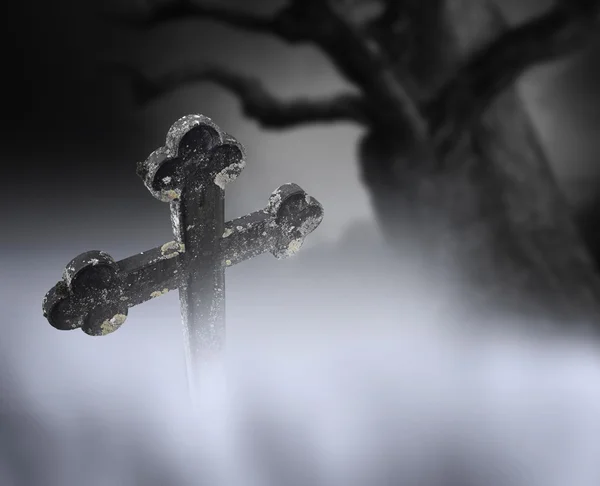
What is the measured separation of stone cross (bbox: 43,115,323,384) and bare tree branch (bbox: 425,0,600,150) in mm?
1382

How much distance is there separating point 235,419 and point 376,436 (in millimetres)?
506

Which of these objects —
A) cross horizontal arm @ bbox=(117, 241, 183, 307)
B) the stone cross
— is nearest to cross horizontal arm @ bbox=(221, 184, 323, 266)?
the stone cross

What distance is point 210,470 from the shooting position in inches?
78.2

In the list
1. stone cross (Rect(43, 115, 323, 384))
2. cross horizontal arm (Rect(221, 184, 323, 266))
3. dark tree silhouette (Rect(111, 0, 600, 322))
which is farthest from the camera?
dark tree silhouette (Rect(111, 0, 600, 322))

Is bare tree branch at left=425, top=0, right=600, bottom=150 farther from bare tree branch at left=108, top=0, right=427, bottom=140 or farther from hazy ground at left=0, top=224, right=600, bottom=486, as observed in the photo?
hazy ground at left=0, top=224, right=600, bottom=486

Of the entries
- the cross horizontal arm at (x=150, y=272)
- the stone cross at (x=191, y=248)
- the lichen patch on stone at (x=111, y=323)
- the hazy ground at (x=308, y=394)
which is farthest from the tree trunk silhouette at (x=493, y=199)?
the lichen patch on stone at (x=111, y=323)

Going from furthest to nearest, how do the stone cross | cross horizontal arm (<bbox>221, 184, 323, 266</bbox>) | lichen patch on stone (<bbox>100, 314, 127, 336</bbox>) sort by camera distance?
cross horizontal arm (<bbox>221, 184, 323, 266</bbox>), lichen patch on stone (<bbox>100, 314, 127, 336</bbox>), the stone cross

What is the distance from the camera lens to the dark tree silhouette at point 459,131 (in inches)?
108

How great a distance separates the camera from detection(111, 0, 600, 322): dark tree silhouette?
2754 mm

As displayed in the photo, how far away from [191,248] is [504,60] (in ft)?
Result: 6.01

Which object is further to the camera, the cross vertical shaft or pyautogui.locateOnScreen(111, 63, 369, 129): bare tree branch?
pyautogui.locateOnScreen(111, 63, 369, 129): bare tree branch

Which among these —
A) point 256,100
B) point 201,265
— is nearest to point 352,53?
point 256,100

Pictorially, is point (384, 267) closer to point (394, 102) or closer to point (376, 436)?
point (394, 102)

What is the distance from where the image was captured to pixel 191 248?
5.00ft
